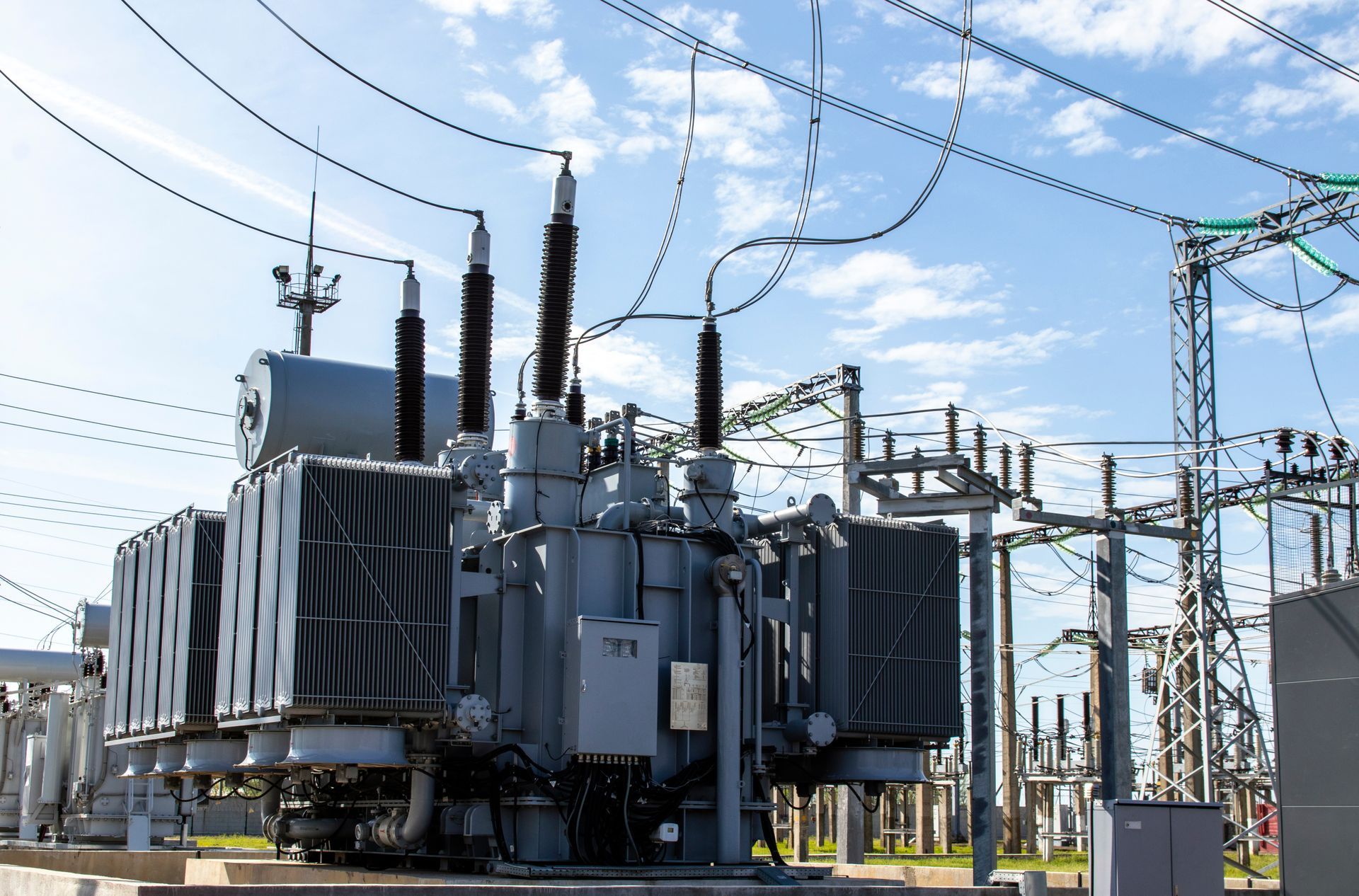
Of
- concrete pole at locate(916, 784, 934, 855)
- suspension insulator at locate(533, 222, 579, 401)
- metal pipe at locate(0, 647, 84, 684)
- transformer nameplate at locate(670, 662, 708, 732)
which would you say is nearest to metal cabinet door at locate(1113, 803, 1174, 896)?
transformer nameplate at locate(670, 662, 708, 732)

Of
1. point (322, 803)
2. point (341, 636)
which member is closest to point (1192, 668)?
point (322, 803)

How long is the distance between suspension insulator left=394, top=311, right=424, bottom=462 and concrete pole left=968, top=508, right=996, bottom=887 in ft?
21.2

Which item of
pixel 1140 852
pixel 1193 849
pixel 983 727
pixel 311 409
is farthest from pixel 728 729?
pixel 311 409

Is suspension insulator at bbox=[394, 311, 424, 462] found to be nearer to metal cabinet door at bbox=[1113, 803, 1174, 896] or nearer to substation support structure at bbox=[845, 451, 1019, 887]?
substation support structure at bbox=[845, 451, 1019, 887]

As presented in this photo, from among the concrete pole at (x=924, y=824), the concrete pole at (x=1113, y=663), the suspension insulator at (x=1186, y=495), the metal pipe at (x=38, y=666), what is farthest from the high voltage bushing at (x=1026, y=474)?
the metal pipe at (x=38, y=666)

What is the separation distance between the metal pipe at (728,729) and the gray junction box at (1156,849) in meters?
3.54

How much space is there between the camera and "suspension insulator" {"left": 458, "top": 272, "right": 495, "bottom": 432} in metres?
15.6

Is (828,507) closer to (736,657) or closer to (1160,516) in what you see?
(736,657)

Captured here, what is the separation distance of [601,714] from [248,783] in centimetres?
711

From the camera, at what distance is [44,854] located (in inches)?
976

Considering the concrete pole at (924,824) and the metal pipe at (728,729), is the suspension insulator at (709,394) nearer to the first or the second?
the metal pipe at (728,729)

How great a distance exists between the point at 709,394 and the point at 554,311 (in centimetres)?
196

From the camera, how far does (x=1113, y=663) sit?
16.4 meters

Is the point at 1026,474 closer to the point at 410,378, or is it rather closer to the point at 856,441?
the point at 856,441
